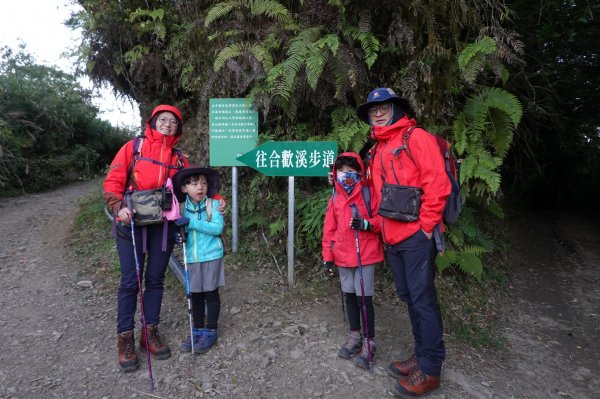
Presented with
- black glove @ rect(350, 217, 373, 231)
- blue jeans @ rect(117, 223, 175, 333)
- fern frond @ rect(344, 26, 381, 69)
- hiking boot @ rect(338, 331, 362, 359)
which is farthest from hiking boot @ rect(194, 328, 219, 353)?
fern frond @ rect(344, 26, 381, 69)

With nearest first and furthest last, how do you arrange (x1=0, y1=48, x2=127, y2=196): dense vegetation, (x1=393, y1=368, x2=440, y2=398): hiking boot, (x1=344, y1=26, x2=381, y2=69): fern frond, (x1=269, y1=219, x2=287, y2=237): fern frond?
1. (x1=393, y1=368, x2=440, y2=398): hiking boot
2. (x1=344, y1=26, x2=381, y2=69): fern frond
3. (x1=269, y1=219, x2=287, y2=237): fern frond
4. (x1=0, y1=48, x2=127, y2=196): dense vegetation

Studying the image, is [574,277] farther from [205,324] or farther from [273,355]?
[205,324]

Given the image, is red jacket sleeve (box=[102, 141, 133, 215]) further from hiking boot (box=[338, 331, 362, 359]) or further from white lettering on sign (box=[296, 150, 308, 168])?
hiking boot (box=[338, 331, 362, 359])

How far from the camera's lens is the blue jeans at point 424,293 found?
3.37 m

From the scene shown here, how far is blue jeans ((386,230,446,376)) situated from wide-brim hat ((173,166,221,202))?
1886 mm

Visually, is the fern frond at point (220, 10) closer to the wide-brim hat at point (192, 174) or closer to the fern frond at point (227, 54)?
the fern frond at point (227, 54)

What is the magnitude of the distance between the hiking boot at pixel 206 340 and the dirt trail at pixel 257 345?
0.27ft

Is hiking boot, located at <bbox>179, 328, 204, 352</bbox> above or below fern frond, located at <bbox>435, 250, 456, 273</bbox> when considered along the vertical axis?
below

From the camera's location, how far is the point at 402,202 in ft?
10.9

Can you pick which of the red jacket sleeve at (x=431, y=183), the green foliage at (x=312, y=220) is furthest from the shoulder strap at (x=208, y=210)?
the red jacket sleeve at (x=431, y=183)

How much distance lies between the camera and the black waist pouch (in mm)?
3305

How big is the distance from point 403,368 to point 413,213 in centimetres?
148

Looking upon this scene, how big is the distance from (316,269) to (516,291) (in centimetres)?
371

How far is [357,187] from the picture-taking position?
13.1ft
